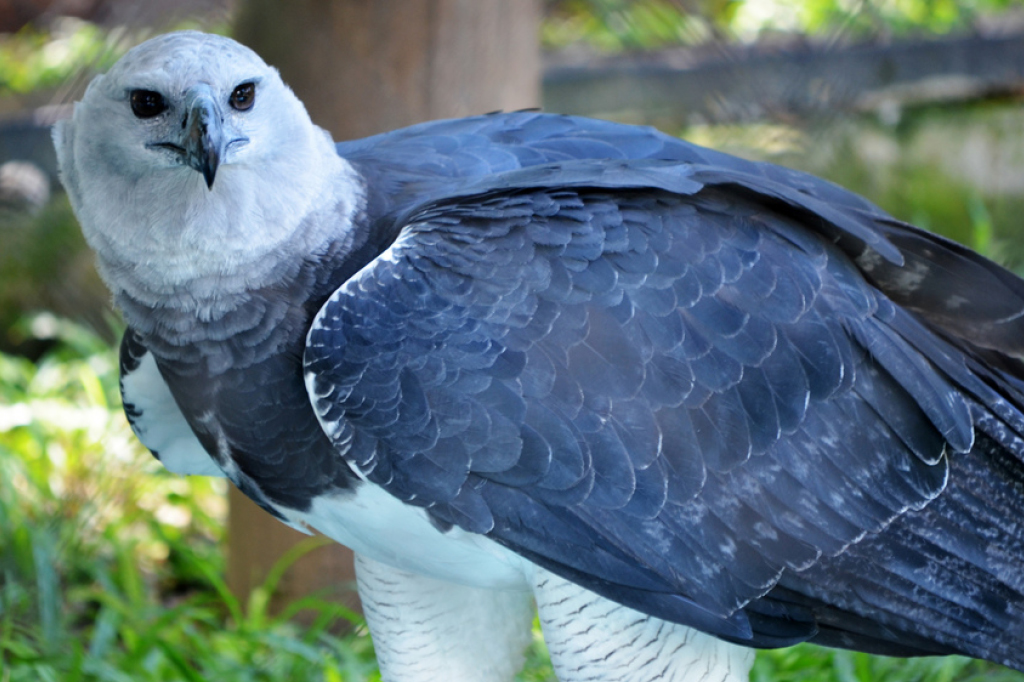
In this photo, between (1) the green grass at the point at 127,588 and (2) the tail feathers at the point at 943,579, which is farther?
(1) the green grass at the point at 127,588

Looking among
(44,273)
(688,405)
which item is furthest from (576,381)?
(44,273)

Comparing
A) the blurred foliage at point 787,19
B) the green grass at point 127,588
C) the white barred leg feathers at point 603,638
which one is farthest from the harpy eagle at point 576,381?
the blurred foliage at point 787,19

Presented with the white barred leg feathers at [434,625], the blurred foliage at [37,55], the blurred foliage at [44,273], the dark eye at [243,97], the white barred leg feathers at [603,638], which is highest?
the dark eye at [243,97]

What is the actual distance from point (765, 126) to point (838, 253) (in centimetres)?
236

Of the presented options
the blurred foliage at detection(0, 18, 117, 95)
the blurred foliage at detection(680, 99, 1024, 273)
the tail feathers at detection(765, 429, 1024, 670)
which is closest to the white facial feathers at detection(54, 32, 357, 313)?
the tail feathers at detection(765, 429, 1024, 670)

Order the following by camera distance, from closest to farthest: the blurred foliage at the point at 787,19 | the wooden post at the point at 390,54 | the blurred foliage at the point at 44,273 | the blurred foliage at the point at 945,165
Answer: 1. the wooden post at the point at 390,54
2. the blurred foliage at the point at 787,19
3. the blurred foliage at the point at 44,273
4. the blurred foliage at the point at 945,165

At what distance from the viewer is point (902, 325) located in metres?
2.33

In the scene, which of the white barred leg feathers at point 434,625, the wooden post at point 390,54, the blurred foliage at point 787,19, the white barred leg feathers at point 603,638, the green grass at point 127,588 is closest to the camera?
the white barred leg feathers at point 603,638

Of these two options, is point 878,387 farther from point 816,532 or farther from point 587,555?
point 587,555

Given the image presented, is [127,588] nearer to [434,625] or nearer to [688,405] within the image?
[434,625]

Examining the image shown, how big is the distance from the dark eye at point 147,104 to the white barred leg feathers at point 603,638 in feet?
3.94

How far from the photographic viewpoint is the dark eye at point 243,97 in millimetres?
2148

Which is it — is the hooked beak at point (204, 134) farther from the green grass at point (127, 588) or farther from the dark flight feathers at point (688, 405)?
the green grass at point (127, 588)

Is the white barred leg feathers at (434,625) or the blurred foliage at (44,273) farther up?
the white barred leg feathers at (434,625)
